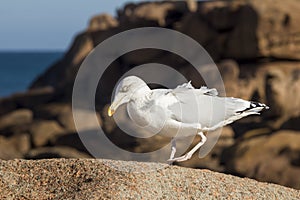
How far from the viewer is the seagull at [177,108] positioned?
770 centimetres

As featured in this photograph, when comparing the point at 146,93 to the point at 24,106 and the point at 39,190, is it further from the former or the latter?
the point at 24,106

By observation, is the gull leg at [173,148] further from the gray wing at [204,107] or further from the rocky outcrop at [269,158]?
the rocky outcrop at [269,158]

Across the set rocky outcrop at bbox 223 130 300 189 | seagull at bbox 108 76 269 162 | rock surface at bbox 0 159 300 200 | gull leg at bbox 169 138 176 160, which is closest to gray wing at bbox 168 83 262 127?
seagull at bbox 108 76 269 162

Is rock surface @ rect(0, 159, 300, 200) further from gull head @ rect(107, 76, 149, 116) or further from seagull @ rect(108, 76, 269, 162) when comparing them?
gull head @ rect(107, 76, 149, 116)

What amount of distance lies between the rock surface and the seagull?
0.36 metres

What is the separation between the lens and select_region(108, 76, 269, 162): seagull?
25.3 ft

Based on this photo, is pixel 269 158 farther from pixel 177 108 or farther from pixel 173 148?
pixel 177 108

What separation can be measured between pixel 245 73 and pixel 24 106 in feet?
43.3

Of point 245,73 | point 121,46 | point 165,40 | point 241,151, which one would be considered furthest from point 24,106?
point 241,151

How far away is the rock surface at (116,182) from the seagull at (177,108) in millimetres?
361

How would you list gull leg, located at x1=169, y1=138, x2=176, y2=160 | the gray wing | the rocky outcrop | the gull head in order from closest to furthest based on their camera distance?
1. the gull head
2. the gray wing
3. gull leg, located at x1=169, y1=138, x2=176, y2=160
4. the rocky outcrop

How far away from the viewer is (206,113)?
27.2 feet

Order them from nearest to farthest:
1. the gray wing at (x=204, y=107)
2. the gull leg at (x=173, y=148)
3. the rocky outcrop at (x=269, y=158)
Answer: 1. the gray wing at (x=204, y=107)
2. the gull leg at (x=173, y=148)
3. the rocky outcrop at (x=269, y=158)

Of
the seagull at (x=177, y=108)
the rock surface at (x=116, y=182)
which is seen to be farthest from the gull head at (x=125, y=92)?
the rock surface at (x=116, y=182)
